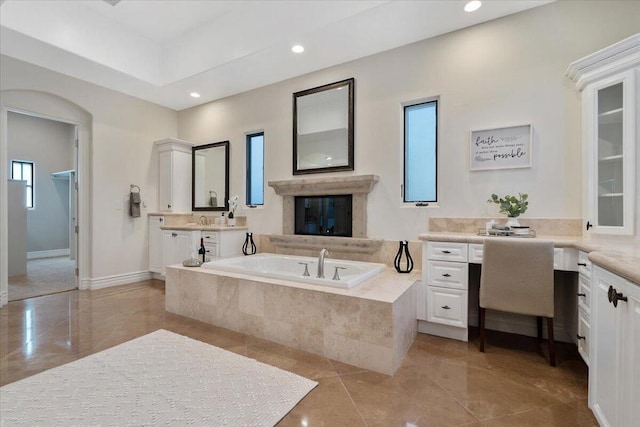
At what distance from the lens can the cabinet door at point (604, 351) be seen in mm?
1188

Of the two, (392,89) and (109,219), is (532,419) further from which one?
(109,219)

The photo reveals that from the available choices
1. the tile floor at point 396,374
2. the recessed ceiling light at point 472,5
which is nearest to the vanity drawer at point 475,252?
the tile floor at point 396,374

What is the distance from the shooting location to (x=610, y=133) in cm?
220

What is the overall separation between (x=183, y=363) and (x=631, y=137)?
3.57m

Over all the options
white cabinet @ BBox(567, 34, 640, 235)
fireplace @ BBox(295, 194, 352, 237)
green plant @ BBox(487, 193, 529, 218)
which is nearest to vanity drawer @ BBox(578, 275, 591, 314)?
white cabinet @ BBox(567, 34, 640, 235)

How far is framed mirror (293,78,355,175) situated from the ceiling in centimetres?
36

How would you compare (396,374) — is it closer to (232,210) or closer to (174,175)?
(232,210)

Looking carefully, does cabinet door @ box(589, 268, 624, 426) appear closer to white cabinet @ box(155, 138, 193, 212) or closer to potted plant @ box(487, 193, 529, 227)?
potted plant @ box(487, 193, 529, 227)

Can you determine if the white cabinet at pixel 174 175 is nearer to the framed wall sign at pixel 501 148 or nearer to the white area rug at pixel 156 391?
the white area rug at pixel 156 391

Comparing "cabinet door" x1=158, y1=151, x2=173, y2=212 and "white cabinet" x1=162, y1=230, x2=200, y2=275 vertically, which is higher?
"cabinet door" x1=158, y1=151, x2=173, y2=212

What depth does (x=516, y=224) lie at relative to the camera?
8.25 ft

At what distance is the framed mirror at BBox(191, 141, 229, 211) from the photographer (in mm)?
4715

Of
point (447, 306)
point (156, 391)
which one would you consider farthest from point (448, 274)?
point (156, 391)

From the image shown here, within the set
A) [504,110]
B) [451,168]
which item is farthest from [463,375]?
[504,110]
